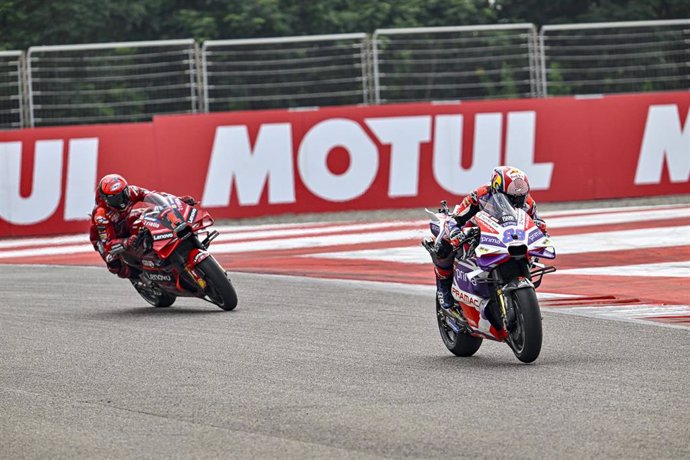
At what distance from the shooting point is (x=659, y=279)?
13.1m

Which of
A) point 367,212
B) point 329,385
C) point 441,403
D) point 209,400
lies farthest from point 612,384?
point 367,212

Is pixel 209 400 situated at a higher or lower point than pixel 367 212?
higher

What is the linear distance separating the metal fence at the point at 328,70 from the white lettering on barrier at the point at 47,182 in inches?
22.2

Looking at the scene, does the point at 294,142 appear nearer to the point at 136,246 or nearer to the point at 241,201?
the point at 241,201

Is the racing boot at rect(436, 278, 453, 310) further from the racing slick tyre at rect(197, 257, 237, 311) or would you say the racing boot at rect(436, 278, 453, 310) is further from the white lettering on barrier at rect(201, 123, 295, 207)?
the white lettering on barrier at rect(201, 123, 295, 207)

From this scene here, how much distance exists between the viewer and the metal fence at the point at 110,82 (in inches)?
826

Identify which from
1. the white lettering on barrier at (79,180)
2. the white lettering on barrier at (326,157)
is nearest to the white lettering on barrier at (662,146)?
the white lettering on barrier at (326,157)

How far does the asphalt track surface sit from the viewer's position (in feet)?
20.3

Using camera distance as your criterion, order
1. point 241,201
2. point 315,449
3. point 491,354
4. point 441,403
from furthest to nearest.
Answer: point 241,201
point 491,354
point 441,403
point 315,449

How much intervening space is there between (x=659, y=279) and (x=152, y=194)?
4769 mm

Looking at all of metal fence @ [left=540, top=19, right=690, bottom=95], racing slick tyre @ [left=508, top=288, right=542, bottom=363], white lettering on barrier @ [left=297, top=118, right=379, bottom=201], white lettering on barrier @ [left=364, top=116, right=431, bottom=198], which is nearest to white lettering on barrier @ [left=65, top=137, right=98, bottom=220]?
white lettering on barrier @ [left=297, top=118, right=379, bottom=201]

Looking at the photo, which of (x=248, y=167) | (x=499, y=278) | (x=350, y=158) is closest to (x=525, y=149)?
(x=350, y=158)

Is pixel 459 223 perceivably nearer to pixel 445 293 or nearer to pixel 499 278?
pixel 445 293

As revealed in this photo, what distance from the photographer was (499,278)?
8.53m
